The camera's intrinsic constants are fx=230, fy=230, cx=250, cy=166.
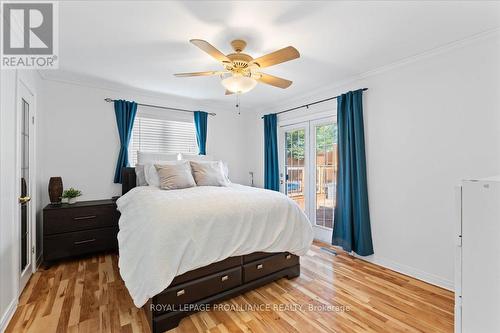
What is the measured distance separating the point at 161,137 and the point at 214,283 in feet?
9.51

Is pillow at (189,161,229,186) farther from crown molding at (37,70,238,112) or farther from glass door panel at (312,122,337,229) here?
glass door panel at (312,122,337,229)

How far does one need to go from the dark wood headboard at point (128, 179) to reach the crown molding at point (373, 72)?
283cm

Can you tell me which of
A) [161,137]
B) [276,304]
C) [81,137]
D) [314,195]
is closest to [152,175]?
[161,137]

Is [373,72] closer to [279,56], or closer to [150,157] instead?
[279,56]

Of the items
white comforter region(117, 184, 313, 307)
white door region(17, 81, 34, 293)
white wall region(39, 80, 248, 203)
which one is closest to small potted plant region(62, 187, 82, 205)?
white wall region(39, 80, 248, 203)

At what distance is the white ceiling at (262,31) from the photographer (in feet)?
5.89

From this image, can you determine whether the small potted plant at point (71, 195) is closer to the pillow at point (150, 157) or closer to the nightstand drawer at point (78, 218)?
the nightstand drawer at point (78, 218)

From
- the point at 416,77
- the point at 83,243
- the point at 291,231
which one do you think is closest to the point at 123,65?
the point at 83,243

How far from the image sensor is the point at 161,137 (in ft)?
13.5

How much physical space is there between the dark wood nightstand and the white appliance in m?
3.66

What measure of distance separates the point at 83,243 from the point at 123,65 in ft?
7.68

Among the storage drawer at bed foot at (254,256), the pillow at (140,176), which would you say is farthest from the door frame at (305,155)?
the pillow at (140,176)

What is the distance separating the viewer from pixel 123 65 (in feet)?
9.29

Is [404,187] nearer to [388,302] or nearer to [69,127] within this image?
[388,302]
